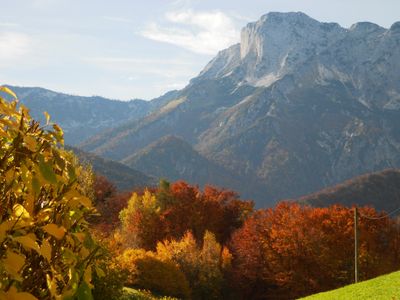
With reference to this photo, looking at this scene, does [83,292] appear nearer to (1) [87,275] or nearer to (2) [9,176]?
(1) [87,275]

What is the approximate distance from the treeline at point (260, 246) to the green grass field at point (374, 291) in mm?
19229

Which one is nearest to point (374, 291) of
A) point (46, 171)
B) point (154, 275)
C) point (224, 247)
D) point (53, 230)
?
point (154, 275)

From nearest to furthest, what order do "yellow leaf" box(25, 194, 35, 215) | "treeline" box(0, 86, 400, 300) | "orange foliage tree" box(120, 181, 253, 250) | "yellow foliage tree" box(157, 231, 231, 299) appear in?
"yellow leaf" box(25, 194, 35, 215)
"treeline" box(0, 86, 400, 300)
"yellow foliage tree" box(157, 231, 231, 299)
"orange foliage tree" box(120, 181, 253, 250)

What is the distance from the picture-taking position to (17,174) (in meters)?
2.72

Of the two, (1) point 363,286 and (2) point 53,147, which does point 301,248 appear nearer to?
(1) point 363,286

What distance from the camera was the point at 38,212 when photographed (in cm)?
272

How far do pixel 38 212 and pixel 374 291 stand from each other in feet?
107

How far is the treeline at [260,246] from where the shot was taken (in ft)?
189

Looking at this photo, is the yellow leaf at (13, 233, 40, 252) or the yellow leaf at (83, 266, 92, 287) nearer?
the yellow leaf at (13, 233, 40, 252)

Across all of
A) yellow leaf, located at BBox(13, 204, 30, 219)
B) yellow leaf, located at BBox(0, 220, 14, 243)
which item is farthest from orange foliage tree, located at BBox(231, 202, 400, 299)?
yellow leaf, located at BBox(0, 220, 14, 243)

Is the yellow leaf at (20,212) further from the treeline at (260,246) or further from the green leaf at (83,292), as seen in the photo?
the treeline at (260,246)

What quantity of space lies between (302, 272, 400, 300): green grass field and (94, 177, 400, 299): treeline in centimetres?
1923

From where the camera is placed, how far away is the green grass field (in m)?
29.5

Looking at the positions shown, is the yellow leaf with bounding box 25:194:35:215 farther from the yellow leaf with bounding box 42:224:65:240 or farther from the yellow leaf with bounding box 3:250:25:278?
the yellow leaf with bounding box 3:250:25:278
